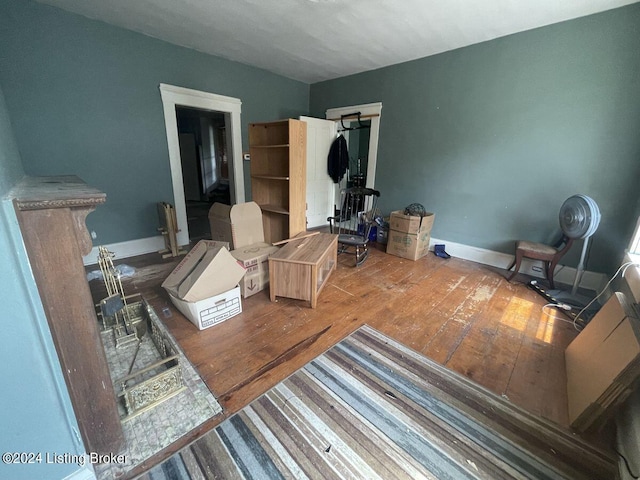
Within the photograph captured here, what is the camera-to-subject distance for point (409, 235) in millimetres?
3332

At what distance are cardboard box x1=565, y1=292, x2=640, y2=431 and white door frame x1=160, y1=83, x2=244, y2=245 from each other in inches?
154

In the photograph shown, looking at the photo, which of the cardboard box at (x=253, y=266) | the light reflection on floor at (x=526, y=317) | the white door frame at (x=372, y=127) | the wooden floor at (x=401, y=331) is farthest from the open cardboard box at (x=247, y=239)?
the white door frame at (x=372, y=127)

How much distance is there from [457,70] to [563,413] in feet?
11.6

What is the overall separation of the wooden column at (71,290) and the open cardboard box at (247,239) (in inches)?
52.6

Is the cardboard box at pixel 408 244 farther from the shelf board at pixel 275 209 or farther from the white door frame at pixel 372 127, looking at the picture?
the shelf board at pixel 275 209

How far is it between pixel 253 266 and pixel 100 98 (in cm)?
255

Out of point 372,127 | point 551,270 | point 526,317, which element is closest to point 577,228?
point 551,270

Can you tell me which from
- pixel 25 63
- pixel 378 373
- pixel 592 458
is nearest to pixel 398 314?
pixel 378 373

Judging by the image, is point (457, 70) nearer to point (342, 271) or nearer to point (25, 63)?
point (342, 271)

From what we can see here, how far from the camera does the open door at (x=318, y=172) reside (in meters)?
4.23

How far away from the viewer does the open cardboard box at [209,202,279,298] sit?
2350 mm

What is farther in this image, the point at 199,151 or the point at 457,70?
the point at 199,151

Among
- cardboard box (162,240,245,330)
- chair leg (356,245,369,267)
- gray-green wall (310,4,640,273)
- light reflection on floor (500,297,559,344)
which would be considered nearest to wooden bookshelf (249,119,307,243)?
chair leg (356,245,369,267)

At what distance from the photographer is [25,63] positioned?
2.36 meters
